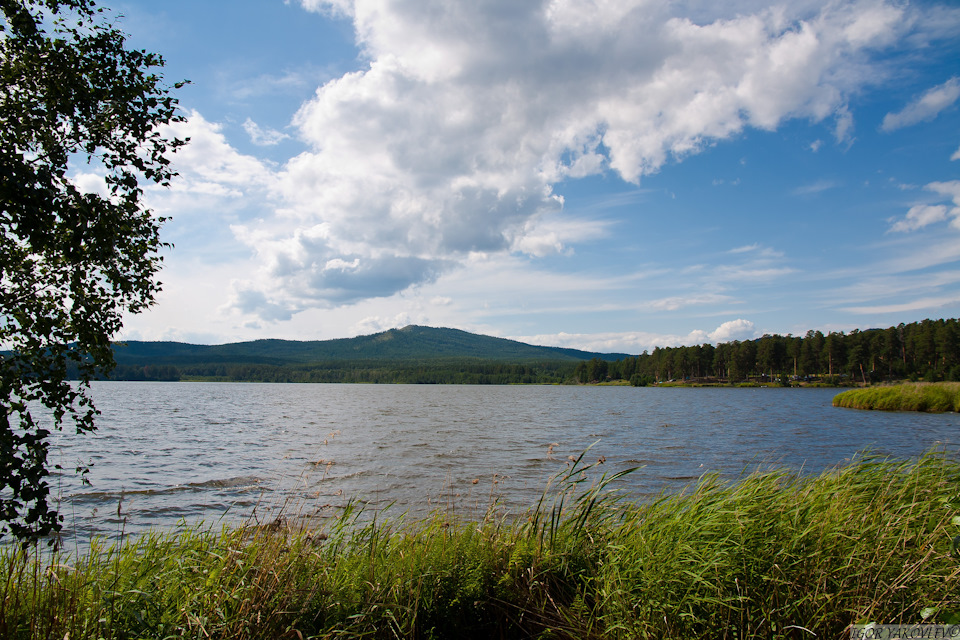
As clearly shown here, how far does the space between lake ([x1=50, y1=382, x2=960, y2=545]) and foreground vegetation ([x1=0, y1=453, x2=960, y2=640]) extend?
3.38ft

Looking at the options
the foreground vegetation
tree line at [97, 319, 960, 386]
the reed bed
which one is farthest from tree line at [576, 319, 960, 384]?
the foreground vegetation

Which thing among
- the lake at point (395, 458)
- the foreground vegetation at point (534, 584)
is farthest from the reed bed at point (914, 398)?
the foreground vegetation at point (534, 584)

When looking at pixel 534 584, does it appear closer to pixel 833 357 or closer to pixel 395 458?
pixel 395 458

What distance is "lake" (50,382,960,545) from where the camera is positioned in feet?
54.7

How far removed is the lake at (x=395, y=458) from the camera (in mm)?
16688

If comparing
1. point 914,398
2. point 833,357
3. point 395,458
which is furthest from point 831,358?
point 395,458

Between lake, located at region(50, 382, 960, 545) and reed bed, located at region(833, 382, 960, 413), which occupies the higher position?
reed bed, located at region(833, 382, 960, 413)

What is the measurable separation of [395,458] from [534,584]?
837 inches

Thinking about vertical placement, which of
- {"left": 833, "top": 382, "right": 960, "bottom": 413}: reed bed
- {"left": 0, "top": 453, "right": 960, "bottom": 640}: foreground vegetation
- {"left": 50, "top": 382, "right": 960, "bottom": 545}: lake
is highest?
{"left": 0, "top": 453, "right": 960, "bottom": 640}: foreground vegetation

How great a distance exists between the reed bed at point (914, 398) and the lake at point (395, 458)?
15.7ft

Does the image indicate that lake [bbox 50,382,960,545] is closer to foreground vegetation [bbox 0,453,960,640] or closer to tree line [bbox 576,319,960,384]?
foreground vegetation [bbox 0,453,960,640]

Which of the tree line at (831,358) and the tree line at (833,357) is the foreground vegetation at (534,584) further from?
the tree line at (833,357)

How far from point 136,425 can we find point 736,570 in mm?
51177

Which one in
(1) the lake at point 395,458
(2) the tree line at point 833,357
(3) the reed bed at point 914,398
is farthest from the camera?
(2) the tree line at point 833,357
